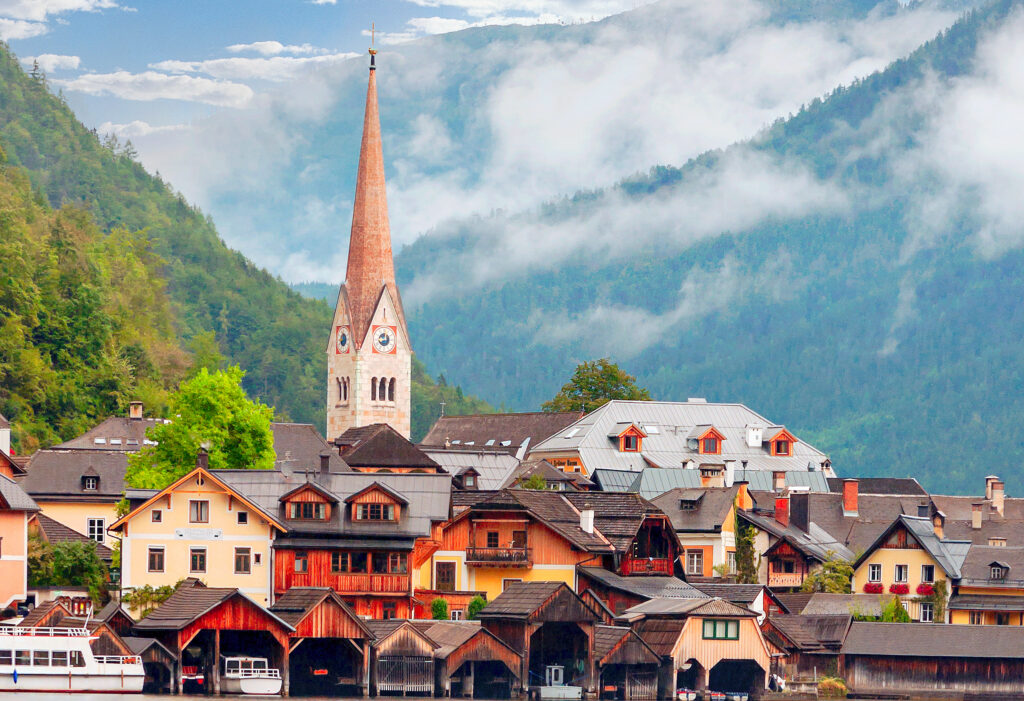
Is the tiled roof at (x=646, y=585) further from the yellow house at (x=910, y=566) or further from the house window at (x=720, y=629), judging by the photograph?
the yellow house at (x=910, y=566)

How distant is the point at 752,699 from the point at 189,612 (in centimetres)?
2193

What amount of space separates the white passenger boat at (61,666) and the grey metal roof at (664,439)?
54363mm

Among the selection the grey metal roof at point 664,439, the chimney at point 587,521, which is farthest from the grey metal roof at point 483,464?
the chimney at point 587,521

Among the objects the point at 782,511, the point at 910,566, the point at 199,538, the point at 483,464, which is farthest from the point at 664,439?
the point at 199,538

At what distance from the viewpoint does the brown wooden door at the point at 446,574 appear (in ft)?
263

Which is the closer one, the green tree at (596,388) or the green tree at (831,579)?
the green tree at (831,579)

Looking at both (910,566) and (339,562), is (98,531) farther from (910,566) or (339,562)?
(910,566)

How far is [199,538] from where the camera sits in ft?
253

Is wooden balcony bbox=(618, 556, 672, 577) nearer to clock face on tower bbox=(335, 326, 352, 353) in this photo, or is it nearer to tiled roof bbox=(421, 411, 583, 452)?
tiled roof bbox=(421, 411, 583, 452)

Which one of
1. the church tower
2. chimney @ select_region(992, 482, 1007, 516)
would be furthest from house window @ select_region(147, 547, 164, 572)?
the church tower

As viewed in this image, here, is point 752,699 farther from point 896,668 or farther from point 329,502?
point 329,502

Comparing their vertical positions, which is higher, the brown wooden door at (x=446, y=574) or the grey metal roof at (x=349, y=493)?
the grey metal roof at (x=349, y=493)

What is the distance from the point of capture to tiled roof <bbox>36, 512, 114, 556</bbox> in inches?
3423

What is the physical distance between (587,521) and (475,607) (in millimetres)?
8307
